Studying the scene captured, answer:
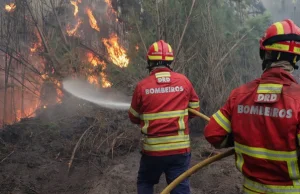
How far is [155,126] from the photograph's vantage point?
11.1 feet

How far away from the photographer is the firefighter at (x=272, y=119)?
5.71 ft

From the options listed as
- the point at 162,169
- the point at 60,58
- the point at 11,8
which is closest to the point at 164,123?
the point at 162,169

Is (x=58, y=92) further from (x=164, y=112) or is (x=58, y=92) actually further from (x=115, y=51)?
(x=164, y=112)

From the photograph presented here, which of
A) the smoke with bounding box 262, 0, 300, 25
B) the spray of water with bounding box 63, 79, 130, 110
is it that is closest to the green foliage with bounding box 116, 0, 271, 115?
the spray of water with bounding box 63, 79, 130, 110

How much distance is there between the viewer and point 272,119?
1776 millimetres

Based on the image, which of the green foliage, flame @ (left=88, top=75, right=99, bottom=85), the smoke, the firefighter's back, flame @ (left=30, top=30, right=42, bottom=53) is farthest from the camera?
the smoke

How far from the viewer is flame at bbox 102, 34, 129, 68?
31.9ft

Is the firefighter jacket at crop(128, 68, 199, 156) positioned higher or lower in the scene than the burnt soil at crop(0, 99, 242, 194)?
higher

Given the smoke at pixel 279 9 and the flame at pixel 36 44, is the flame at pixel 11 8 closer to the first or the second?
the flame at pixel 36 44

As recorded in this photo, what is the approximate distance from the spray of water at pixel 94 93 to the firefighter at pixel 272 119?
22.5 feet

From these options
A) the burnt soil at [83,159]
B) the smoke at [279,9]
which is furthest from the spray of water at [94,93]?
the smoke at [279,9]

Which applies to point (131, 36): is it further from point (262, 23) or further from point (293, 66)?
point (293, 66)

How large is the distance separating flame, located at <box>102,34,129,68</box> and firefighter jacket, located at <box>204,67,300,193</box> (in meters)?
7.74

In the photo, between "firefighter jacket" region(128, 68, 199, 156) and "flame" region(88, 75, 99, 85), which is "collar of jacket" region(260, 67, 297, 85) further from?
"flame" region(88, 75, 99, 85)
